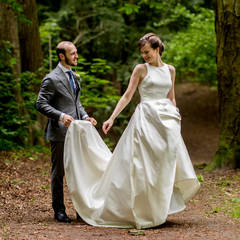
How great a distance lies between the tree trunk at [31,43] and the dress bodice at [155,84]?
22.0ft

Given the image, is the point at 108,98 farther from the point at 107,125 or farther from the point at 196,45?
the point at 196,45

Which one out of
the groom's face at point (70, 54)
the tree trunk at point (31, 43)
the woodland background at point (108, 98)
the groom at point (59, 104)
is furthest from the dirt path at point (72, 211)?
the tree trunk at point (31, 43)

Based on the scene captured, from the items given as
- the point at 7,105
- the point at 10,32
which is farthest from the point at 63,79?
the point at 10,32

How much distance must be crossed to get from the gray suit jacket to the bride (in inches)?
8.4

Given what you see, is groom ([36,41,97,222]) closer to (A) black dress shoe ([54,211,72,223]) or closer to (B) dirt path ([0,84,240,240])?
(A) black dress shoe ([54,211,72,223])

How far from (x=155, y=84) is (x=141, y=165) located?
99 cm

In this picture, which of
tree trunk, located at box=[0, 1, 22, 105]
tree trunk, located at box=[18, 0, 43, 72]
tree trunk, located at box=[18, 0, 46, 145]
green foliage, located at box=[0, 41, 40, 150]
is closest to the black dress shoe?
green foliage, located at box=[0, 41, 40, 150]

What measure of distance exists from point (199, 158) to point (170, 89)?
10.8 metres

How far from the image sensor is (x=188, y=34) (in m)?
15.3

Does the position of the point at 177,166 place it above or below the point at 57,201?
above

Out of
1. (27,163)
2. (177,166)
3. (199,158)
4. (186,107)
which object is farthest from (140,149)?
(186,107)

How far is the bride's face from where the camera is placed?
4.67m

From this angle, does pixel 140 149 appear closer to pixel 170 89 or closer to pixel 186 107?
pixel 170 89

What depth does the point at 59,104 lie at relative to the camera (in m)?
4.81
